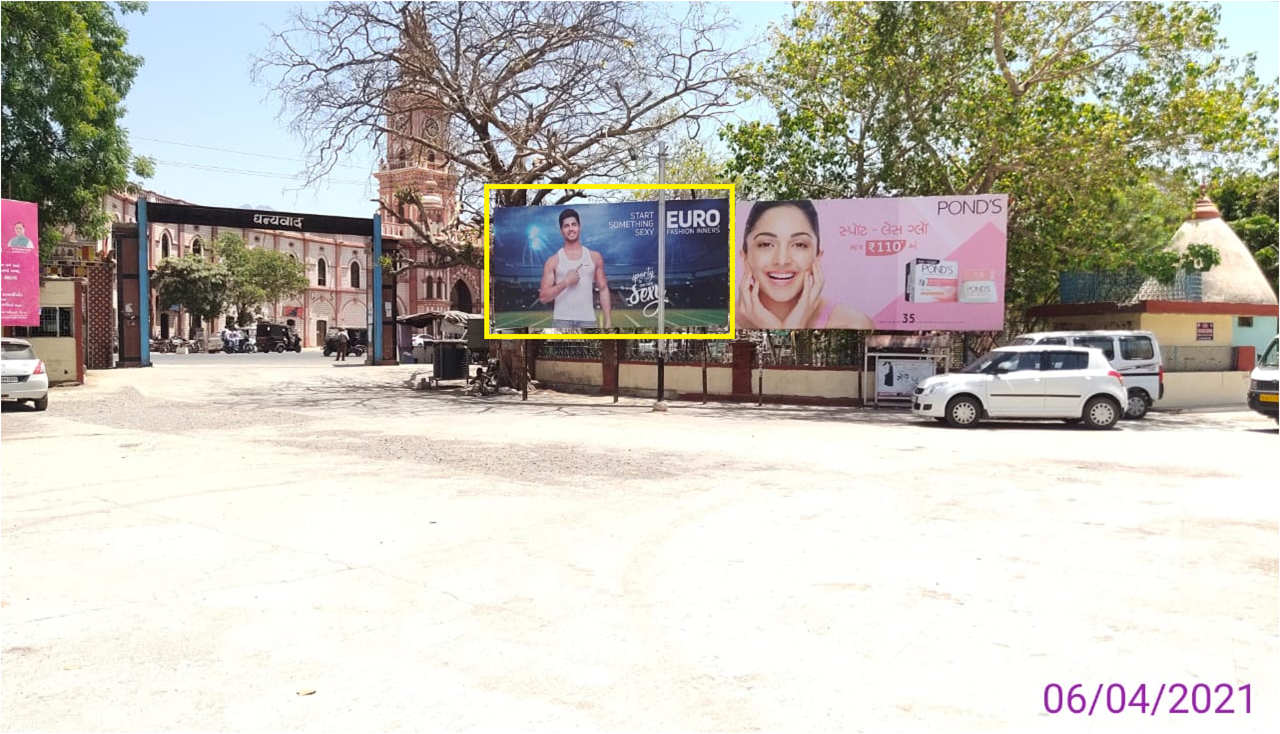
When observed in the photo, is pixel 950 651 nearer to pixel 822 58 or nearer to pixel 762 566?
pixel 762 566

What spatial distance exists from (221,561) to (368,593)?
142 centimetres

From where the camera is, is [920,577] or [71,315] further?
[71,315]

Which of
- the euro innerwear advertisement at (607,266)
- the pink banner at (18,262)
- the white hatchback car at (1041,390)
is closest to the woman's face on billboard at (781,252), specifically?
the euro innerwear advertisement at (607,266)

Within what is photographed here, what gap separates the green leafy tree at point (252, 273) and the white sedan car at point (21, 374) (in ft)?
150

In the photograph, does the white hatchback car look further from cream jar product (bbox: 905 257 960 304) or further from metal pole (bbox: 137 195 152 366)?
metal pole (bbox: 137 195 152 366)

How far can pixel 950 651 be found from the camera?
4.73 m

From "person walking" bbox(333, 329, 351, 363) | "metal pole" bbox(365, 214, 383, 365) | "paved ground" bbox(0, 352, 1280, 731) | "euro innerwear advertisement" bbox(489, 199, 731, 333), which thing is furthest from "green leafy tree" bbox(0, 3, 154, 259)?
"person walking" bbox(333, 329, 351, 363)

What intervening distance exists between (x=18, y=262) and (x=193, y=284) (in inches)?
1618

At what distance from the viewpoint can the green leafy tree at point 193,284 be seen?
59000 millimetres

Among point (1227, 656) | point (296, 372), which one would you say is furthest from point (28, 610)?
point (296, 372)

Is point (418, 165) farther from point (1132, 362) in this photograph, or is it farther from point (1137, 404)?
point (1137, 404)

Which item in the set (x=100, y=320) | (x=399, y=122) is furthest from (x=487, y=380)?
(x=100, y=320)

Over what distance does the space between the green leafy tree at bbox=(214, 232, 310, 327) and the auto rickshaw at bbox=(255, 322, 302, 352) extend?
4282 millimetres
